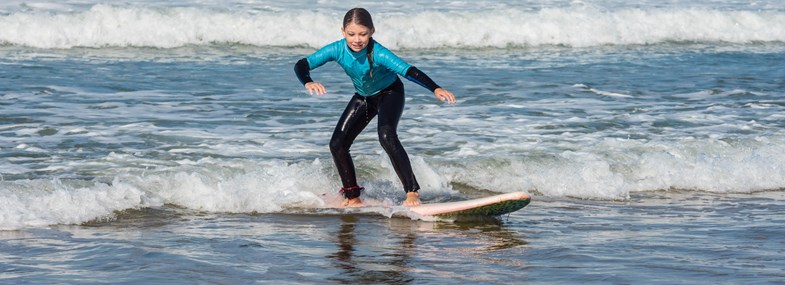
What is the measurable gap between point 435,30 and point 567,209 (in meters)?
15.1

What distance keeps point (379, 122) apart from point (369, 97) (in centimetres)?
25

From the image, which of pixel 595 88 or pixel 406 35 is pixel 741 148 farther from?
pixel 406 35

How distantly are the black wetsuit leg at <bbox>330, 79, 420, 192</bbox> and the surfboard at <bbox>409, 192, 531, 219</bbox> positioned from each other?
0.34 metres

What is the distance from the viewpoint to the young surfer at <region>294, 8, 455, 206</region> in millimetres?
7773

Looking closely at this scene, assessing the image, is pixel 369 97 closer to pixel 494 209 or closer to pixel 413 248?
pixel 494 209

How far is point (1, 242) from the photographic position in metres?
6.82

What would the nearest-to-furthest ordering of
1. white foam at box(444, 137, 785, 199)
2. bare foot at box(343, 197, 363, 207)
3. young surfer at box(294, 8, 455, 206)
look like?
young surfer at box(294, 8, 455, 206) < bare foot at box(343, 197, 363, 207) < white foam at box(444, 137, 785, 199)

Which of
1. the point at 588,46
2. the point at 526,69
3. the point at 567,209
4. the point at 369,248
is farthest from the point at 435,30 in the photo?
the point at 369,248

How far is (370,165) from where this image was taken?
9.70 metres

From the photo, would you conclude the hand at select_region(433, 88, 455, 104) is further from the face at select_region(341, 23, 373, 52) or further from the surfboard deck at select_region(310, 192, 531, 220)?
the surfboard deck at select_region(310, 192, 531, 220)

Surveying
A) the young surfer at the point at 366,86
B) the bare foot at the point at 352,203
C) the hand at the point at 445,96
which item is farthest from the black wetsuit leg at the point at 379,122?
the hand at the point at 445,96

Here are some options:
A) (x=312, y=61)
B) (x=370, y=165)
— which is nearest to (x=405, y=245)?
(x=312, y=61)

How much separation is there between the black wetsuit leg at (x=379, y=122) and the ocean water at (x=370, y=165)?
0.37 metres

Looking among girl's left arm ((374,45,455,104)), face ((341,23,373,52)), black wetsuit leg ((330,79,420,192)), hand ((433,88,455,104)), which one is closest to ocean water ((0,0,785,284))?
black wetsuit leg ((330,79,420,192))
